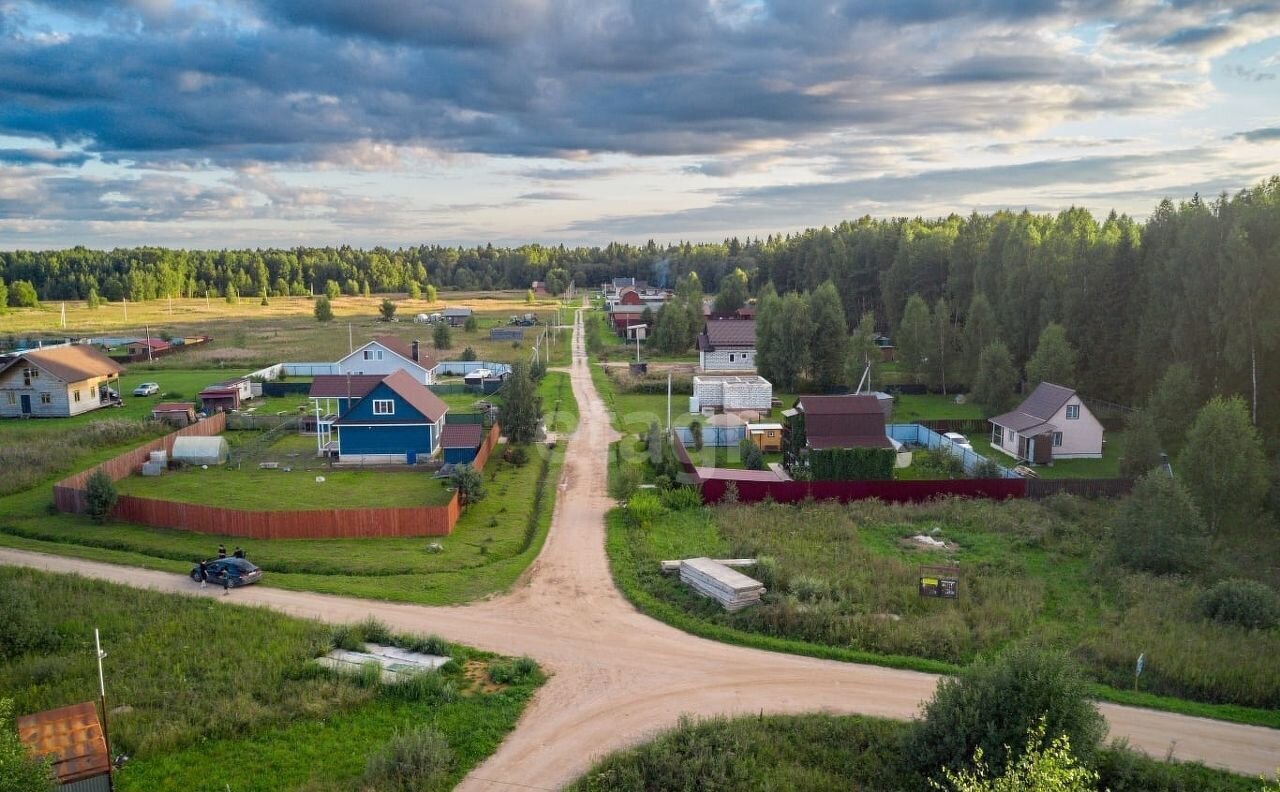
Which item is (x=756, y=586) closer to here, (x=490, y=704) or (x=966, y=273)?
(x=490, y=704)

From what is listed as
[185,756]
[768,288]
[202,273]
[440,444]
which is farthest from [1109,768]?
[202,273]

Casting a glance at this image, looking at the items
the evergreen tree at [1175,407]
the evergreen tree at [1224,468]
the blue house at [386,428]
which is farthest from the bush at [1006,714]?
the blue house at [386,428]

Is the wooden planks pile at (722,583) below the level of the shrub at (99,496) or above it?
below

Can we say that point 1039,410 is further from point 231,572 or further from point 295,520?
point 231,572

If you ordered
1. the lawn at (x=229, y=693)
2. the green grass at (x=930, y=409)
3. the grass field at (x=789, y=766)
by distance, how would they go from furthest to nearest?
the green grass at (x=930, y=409), the lawn at (x=229, y=693), the grass field at (x=789, y=766)

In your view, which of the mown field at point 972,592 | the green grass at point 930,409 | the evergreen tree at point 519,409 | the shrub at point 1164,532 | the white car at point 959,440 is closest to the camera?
the mown field at point 972,592

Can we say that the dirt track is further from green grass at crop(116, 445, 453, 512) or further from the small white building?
the small white building

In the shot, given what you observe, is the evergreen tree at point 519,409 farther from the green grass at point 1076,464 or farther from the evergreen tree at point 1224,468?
the evergreen tree at point 1224,468

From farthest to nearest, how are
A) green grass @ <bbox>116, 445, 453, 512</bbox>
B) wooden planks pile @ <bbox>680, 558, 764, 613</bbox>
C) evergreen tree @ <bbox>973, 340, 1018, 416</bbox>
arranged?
1. evergreen tree @ <bbox>973, 340, 1018, 416</bbox>
2. green grass @ <bbox>116, 445, 453, 512</bbox>
3. wooden planks pile @ <bbox>680, 558, 764, 613</bbox>

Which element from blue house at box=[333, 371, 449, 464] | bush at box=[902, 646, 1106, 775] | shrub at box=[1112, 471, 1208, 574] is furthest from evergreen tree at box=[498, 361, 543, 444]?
bush at box=[902, 646, 1106, 775]
